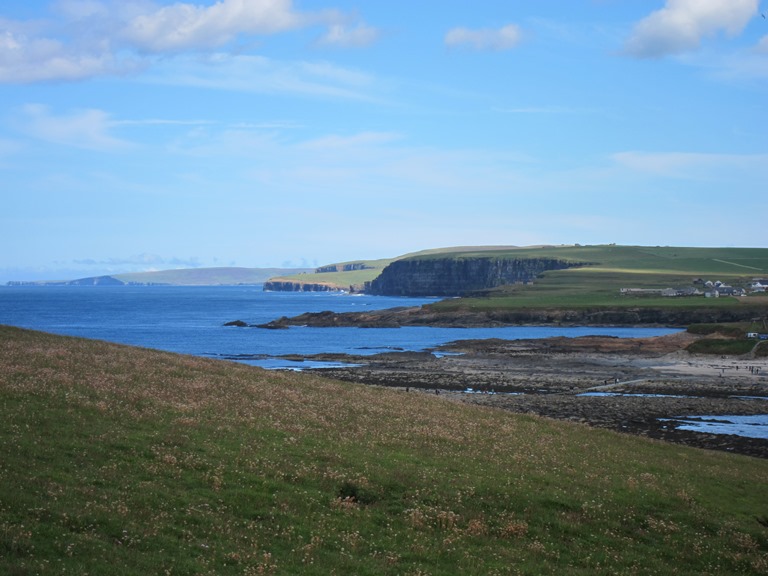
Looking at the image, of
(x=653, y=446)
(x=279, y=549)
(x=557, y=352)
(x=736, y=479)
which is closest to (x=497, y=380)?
(x=557, y=352)

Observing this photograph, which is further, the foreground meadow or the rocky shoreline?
the rocky shoreline

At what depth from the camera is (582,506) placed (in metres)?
21.2

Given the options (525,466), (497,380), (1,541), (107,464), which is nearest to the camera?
(1,541)

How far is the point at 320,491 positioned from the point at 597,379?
65424mm

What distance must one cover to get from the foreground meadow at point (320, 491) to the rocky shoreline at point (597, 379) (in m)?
16.9

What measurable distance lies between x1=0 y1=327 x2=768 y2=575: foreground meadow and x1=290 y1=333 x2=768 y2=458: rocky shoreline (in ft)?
55.3

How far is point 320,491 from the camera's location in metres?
20.0

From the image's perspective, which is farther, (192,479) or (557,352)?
(557,352)

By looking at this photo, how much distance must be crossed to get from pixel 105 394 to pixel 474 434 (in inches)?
512

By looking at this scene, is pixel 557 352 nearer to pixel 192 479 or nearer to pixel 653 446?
pixel 653 446

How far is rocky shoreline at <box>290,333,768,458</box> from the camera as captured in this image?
53.6 metres

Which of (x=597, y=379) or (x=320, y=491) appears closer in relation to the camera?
(x=320, y=491)

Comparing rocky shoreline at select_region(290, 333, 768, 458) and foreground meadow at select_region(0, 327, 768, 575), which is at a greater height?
foreground meadow at select_region(0, 327, 768, 575)

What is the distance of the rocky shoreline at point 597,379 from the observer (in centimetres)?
5359
